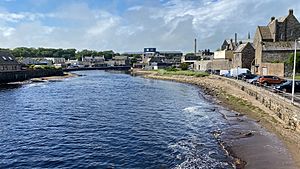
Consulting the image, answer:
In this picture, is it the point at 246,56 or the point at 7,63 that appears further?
the point at 7,63

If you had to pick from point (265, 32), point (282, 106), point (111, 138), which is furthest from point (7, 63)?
point (282, 106)

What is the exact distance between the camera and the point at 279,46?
70.6 metres

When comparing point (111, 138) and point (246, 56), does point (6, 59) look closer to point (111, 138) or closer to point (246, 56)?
point (246, 56)

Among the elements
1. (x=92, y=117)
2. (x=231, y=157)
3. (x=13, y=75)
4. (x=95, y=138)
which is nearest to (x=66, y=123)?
(x=92, y=117)

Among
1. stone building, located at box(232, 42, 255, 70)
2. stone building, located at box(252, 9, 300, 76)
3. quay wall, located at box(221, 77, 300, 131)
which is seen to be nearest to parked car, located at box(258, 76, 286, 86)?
quay wall, located at box(221, 77, 300, 131)

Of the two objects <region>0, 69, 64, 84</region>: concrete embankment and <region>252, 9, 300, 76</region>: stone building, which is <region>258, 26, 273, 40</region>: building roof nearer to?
<region>252, 9, 300, 76</region>: stone building

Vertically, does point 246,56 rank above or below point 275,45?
below

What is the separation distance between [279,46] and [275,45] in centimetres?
108

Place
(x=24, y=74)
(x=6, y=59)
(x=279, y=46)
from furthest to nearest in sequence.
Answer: (x=24, y=74) → (x=6, y=59) → (x=279, y=46)

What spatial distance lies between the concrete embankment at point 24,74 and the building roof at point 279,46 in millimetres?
69133

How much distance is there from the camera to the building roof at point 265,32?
78.9 metres

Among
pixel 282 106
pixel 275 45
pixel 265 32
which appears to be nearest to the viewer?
pixel 282 106

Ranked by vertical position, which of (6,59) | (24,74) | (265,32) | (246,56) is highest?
(265,32)

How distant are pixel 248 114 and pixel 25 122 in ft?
78.6
